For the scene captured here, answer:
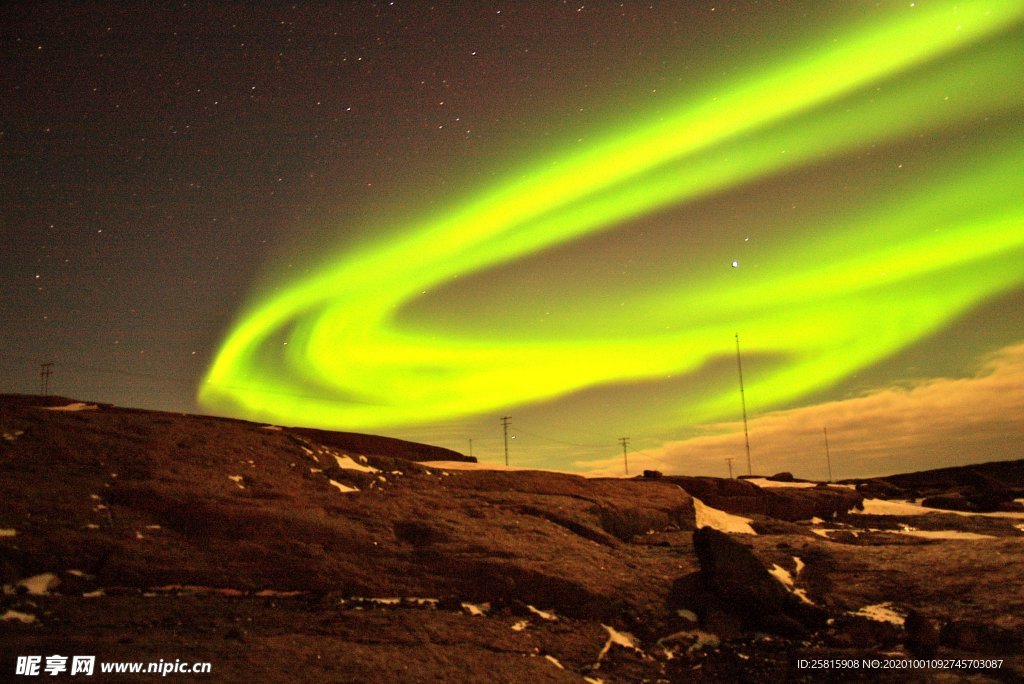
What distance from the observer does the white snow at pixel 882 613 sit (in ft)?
41.9

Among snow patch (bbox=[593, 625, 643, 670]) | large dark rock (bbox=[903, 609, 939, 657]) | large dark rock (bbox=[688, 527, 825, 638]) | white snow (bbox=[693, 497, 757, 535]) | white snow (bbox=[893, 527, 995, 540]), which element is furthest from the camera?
white snow (bbox=[893, 527, 995, 540])

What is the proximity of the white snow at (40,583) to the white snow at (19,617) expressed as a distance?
0.81 m

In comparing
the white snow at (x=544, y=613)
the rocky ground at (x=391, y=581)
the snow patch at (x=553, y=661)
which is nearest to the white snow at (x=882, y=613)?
the rocky ground at (x=391, y=581)

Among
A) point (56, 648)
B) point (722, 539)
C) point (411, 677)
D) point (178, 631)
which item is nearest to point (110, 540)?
point (178, 631)

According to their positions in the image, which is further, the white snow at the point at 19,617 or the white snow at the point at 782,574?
the white snow at the point at 782,574

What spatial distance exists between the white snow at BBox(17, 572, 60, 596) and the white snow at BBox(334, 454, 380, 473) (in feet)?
24.6

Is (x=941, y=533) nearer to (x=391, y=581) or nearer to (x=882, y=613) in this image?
(x=882, y=613)

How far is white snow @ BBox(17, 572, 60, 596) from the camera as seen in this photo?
401 inches

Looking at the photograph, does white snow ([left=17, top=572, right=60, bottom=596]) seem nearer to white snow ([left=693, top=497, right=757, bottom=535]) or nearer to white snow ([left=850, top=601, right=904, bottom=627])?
white snow ([left=850, top=601, right=904, bottom=627])

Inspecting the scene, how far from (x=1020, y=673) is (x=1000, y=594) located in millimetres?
3573

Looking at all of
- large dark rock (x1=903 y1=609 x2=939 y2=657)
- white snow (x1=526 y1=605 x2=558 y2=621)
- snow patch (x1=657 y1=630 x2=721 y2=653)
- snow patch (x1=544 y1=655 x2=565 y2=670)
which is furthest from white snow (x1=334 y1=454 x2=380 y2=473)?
large dark rock (x1=903 y1=609 x2=939 y2=657)

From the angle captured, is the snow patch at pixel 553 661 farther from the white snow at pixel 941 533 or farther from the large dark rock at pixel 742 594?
the white snow at pixel 941 533

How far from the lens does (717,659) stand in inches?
464

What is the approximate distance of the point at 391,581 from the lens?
1272 cm
